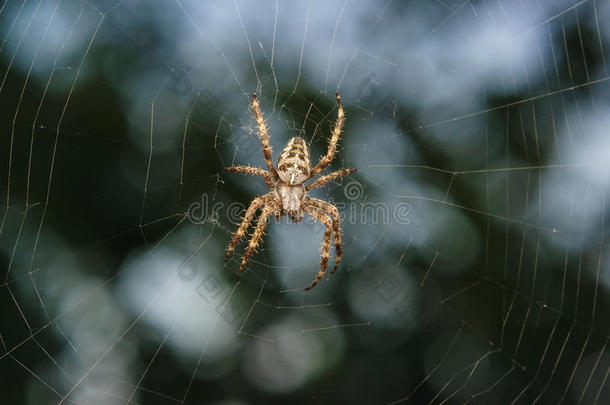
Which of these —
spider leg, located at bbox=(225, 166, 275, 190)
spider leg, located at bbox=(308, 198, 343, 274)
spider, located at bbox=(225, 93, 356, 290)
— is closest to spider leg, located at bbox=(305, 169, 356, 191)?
spider, located at bbox=(225, 93, 356, 290)

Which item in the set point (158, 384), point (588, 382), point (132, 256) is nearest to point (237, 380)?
point (158, 384)

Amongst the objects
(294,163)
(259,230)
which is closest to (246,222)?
(259,230)

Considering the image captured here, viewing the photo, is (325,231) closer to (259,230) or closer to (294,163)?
(259,230)

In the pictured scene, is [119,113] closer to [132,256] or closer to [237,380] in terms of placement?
[132,256]

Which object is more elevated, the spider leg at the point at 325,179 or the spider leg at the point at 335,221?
the spider leg at the point at 325,179

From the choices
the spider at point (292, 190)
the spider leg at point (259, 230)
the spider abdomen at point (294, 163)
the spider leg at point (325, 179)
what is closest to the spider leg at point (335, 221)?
the spider at point (292, 190)

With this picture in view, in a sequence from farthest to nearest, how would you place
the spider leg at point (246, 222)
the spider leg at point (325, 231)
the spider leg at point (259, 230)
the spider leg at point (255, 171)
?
the spider leg at point (325, 231) → the spider leg at point (259, 230) → the spider leg at point (246, 222) → the spider leg at point (255, 171)

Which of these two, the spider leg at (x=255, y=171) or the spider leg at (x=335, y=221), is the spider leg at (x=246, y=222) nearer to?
the spider leg at (x=255, y=171)
